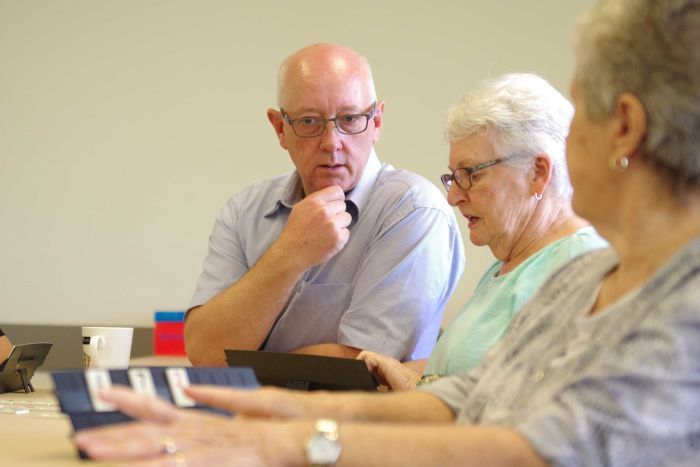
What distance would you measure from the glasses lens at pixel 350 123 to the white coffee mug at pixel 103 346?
716 millimetres

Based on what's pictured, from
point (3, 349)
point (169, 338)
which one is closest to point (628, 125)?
point (3, 349)

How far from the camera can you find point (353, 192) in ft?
7.66

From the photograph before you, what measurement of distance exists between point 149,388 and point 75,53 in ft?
9.58

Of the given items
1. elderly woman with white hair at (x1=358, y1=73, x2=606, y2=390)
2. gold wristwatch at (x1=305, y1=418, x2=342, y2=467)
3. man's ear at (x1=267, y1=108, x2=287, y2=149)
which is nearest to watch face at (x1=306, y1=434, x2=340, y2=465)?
gold wristwatch at (x1=305, y1=418, x2=342, y2=467)

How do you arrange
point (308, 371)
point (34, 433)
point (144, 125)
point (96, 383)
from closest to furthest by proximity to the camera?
1. point (96, 383)
2. point (34, 433)
3. point (308, 371)
4. point (144, 125)

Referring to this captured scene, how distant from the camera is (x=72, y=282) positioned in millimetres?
3785

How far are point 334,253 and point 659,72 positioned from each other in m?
1.26

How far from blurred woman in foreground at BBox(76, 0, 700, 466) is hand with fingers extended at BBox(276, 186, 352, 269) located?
100 centimetres

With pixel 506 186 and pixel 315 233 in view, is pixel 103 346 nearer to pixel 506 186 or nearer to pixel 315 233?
pixel 315 233

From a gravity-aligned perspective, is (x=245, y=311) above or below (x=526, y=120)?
below

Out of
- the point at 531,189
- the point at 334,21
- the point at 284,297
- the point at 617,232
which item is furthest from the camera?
the point at 334,21

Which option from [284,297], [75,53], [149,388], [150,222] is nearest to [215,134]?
[150,222]

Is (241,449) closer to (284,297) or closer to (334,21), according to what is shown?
(284,297)

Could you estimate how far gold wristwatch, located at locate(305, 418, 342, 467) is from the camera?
0.94 m
